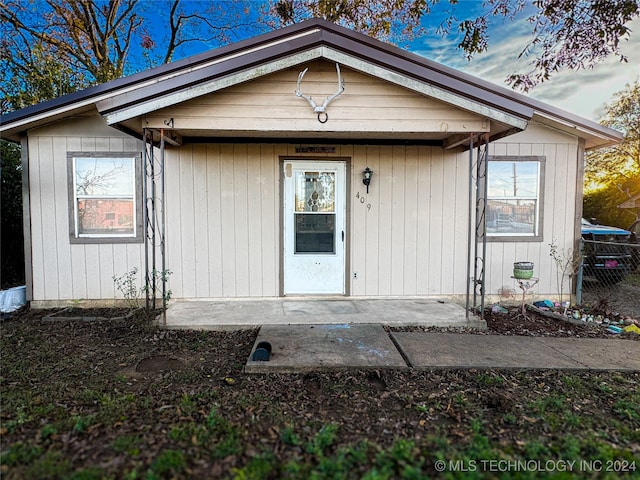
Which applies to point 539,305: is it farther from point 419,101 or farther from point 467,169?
point 419,101

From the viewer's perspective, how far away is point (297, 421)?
245 centimetres

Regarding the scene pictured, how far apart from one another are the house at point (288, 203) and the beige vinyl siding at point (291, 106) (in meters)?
0.65

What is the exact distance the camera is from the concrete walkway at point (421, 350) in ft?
10.9

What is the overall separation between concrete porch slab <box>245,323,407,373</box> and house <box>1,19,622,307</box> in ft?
4.59

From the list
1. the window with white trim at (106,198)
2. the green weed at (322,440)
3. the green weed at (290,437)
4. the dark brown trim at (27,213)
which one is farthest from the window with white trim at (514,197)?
the dark brown trim at (27,213)

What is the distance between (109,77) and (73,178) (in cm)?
727

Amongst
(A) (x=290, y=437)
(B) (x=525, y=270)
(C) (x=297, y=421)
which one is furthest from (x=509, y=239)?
(A) (x=290, y=437)

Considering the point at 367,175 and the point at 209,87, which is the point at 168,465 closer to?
the point at 209,87

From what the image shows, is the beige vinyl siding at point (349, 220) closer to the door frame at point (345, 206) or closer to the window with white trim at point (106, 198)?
the door frame at point (345, 206)

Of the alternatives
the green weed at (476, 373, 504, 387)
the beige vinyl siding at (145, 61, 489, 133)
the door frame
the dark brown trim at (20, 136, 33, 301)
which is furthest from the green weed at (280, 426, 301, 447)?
the dark brown trim at (20, 136, 33, 301)

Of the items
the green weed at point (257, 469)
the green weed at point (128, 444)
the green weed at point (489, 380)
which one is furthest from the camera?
the green weed at point (489, 380)

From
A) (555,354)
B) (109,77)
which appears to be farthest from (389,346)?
(109,77)

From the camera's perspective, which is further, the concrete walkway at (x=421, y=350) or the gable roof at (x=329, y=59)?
the gable roof at (x=329, y=59)

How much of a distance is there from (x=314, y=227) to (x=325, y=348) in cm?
228
